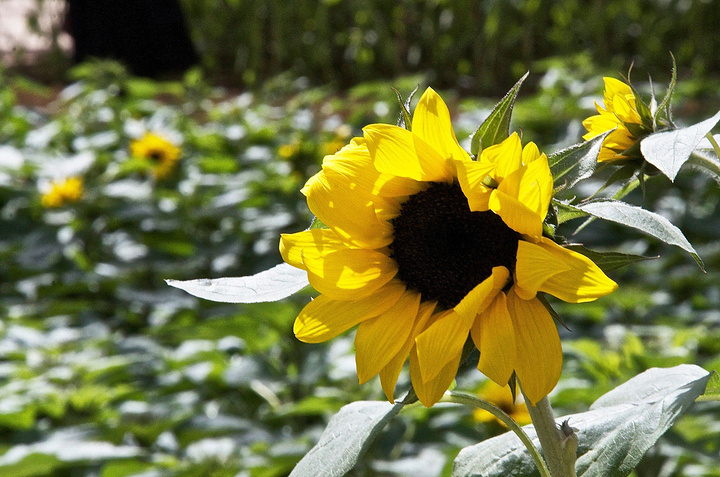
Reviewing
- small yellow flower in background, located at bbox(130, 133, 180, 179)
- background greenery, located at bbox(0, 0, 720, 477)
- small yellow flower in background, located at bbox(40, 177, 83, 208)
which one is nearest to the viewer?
background greenery, located at bbox(0, 0, 720, 477)

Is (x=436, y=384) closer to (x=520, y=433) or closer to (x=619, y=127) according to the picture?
(x=520, y=433)

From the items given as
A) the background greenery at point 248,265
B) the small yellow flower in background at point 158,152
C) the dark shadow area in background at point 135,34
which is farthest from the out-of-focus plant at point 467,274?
the dark shadow area in background at point 135,34

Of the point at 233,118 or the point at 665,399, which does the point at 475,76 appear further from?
the point at 665,399

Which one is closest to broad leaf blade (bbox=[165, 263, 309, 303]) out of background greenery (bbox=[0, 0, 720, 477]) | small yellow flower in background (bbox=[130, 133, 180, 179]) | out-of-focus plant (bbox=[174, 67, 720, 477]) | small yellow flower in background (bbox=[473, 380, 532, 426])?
out-of-focus plant (bbox=[174, 67, 720, 477])

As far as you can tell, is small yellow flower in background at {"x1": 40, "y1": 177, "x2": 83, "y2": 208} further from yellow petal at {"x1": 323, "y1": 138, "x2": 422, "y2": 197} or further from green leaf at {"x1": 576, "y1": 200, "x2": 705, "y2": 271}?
green leaf at {"x1": 576, "y1": 200, "x2": 705, "y2": 271}

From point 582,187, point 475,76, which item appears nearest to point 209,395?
point 582,187

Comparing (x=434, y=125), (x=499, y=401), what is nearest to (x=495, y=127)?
(x=434, y=125)
